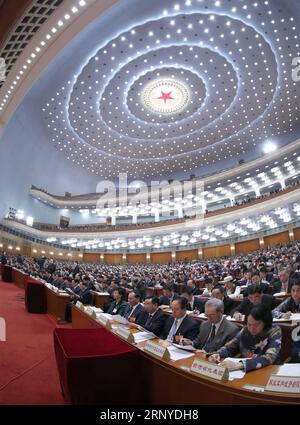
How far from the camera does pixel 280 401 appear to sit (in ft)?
3.43

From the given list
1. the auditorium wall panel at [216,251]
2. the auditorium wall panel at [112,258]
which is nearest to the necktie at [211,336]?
the auditorium wall panel at [216,251]

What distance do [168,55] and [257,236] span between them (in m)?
16.3

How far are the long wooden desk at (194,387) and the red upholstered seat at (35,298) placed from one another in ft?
15.2

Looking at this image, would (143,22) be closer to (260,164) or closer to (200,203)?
(260,164)

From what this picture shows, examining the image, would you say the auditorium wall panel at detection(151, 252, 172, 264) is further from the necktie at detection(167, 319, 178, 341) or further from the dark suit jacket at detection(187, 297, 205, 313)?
the necktie at detection(167, 319, 178, 341)

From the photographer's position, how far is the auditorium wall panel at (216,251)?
23391 mm

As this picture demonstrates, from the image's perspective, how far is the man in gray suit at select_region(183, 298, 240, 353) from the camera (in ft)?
7.44

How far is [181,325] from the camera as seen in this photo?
278 centimetres

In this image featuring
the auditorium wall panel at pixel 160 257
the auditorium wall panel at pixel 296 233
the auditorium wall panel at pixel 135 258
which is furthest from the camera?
the auditorium wall panel at pixel 135 258

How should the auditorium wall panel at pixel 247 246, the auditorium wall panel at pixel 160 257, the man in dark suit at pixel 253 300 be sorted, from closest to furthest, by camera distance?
the man in dark suit at pixel 253 300
the auditorium wall panel at pixel 247 246
the auditorium wall panel at pixel 160 257

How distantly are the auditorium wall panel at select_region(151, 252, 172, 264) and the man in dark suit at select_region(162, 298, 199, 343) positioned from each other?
2449cm

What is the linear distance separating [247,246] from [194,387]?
22124 mm

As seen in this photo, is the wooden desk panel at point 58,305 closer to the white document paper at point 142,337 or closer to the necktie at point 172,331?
the necktie at point 172,331
